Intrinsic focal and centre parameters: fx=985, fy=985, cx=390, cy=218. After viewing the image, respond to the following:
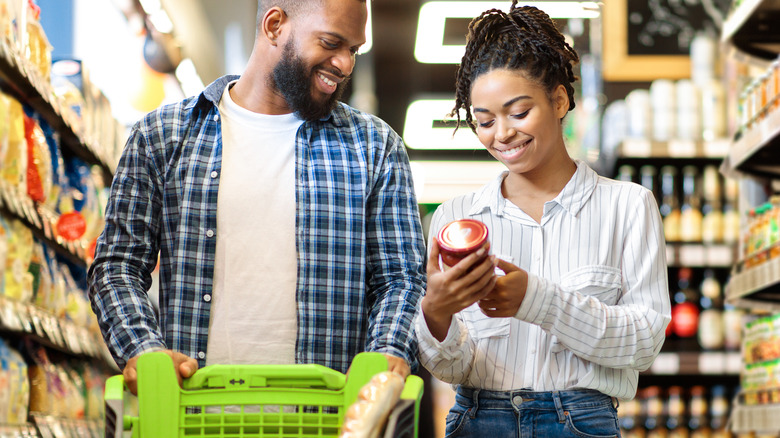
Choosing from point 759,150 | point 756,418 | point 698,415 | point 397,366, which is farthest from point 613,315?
point 698,415

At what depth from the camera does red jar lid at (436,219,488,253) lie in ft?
5.18

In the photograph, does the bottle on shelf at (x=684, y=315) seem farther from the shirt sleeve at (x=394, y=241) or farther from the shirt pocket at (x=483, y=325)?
the shirt pocket at (x=483, y=325)

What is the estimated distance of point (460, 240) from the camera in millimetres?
1595

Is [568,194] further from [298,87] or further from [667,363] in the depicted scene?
[667,363]

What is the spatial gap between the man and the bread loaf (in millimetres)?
461

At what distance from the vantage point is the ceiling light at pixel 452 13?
5.97 m

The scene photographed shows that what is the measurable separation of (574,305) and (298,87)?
0.82m

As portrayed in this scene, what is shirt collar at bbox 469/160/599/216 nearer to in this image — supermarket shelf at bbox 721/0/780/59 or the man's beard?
the man's beard

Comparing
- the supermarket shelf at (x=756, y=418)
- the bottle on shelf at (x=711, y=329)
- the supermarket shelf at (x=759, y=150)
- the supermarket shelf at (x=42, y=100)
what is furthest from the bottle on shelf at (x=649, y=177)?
the supermarket shelf at (x=42, y=100)

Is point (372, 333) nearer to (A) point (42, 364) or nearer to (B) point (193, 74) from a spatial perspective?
(A) point (42, 364)

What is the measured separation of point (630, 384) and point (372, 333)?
0.51 m

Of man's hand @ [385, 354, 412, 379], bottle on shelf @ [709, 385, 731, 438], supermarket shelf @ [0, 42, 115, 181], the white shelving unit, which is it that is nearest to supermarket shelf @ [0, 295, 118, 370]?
supermarket shelf @ [0, 42, 115, 181]

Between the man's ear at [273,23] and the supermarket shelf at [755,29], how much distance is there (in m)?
2.52

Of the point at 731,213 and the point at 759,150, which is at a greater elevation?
the point at 759,150
